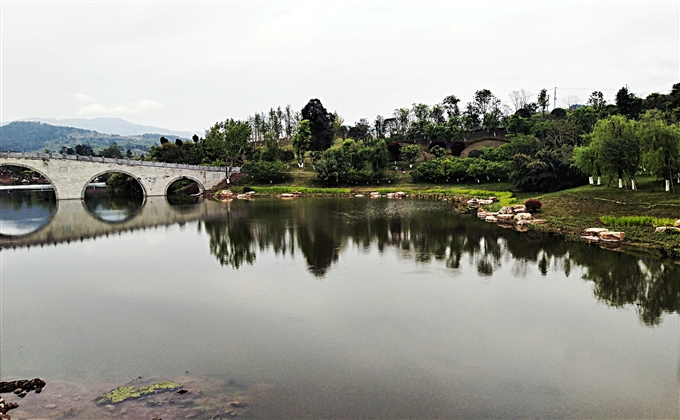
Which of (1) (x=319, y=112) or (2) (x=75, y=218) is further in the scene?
(1) (x=319, y=112)

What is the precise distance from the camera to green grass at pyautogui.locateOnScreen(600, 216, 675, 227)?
22.3 metres

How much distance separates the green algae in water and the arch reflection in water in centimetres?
2415

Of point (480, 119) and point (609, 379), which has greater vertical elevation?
point (480, 119)

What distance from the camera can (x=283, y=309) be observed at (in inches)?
538

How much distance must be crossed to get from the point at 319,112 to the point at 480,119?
28.5 m

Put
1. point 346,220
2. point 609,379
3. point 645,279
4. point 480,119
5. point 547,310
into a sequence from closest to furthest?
point 609,379
point 547,310
point 645,279
point 346,220
point 480,119

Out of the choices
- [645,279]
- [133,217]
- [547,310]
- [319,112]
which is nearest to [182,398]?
[547,310]

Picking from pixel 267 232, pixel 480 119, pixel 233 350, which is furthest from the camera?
pixel 480 119

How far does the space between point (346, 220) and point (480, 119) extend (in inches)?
2212

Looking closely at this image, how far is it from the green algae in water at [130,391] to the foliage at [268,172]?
48249 millimetres

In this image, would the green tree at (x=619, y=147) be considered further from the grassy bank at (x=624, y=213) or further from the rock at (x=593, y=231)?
the rock at (x=593, y=231)

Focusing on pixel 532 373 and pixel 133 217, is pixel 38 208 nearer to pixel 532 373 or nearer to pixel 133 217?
pixel 133 217

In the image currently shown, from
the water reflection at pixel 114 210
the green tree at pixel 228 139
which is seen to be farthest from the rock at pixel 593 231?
the green tree at pixel 228 139

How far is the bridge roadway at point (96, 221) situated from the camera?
26.7m
